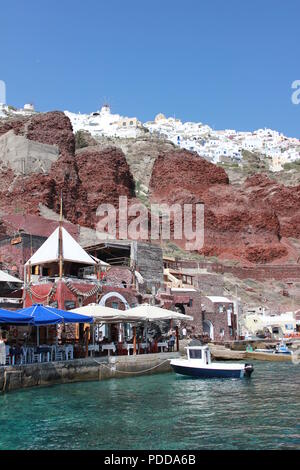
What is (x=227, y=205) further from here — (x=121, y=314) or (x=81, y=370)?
(x=81, y=370)

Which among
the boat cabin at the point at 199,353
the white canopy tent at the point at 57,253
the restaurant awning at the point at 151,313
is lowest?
the boat cabin at the point at 199,353

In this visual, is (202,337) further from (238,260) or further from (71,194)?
(238,260)

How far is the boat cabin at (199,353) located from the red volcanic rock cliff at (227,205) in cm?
5174

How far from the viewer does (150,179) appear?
95688mm

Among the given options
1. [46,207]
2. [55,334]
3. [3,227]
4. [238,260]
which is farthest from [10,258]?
[238,260]

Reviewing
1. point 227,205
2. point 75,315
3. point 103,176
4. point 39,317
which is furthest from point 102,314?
point 227,205

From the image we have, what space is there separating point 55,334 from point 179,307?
16.0 m

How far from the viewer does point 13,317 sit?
2223 centimetres

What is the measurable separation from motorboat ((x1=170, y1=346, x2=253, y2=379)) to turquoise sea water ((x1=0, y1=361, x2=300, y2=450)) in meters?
1.13

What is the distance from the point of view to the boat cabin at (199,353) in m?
27.0

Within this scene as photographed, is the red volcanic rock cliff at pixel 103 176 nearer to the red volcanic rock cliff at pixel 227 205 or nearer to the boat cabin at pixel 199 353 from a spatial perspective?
the red volcanic rock cliff at pixel 227 205

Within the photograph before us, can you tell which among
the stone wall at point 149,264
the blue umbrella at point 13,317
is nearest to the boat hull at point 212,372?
the blue umbrella at point 13,317

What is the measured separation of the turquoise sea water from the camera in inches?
518

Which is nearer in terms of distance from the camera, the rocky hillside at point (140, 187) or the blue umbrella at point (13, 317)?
the blue umbrella at point (13, 317)
